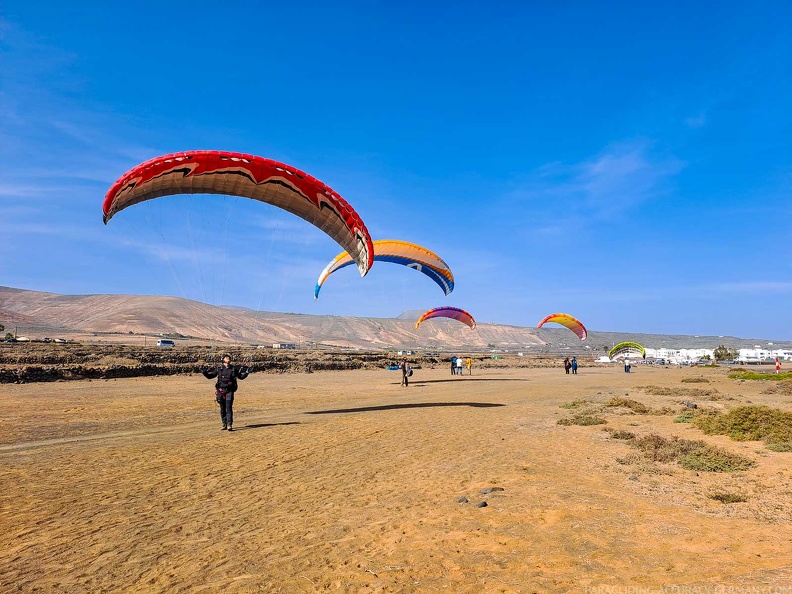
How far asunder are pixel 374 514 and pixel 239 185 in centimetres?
1397

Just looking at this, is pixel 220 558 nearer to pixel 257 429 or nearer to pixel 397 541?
pixel 397 541

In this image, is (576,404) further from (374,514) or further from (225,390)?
(374,514)

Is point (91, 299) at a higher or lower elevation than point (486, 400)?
higher

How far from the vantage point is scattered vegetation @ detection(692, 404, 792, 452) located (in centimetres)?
1100

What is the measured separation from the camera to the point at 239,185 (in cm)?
1712

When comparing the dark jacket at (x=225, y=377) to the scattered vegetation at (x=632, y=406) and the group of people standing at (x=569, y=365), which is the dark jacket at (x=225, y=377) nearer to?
the scattered vegetation at (x=632, y=406)

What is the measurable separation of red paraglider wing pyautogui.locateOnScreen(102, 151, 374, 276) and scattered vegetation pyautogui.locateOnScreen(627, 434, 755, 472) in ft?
40.3

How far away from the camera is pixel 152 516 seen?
623 centimetres

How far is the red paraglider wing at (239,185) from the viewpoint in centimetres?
1578

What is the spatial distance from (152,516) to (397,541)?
3.35 m

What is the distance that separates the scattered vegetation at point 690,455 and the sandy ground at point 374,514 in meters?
0.36

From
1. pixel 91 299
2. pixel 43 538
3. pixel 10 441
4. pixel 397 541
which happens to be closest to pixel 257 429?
pixel 10 441

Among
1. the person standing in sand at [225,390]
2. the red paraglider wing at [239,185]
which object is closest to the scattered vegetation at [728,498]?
the person standing in sand at [225,390]

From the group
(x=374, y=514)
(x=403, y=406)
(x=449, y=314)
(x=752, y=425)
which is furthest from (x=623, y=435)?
(x=449, y=314)
